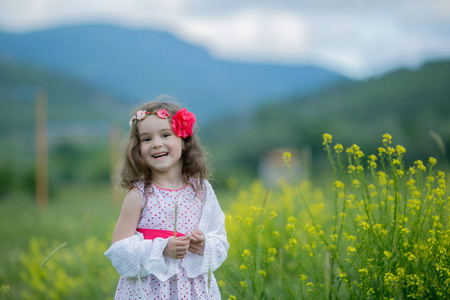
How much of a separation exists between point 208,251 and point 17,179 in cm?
1175

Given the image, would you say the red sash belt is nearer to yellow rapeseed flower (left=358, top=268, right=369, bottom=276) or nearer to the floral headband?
the floral headband

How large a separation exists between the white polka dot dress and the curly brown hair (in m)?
0.07

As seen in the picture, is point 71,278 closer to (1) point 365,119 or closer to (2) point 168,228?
(2) point 168,228

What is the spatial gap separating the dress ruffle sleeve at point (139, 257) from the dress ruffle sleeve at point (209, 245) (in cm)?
12

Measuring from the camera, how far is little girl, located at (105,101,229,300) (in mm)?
2059

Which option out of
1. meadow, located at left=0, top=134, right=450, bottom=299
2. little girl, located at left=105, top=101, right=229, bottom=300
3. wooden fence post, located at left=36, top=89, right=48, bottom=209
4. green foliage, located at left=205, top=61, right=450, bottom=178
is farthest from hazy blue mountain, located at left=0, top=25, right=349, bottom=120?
little girl, located at left=105, top=101, right=229, bottom=300

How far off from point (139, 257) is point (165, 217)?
0.25 metres

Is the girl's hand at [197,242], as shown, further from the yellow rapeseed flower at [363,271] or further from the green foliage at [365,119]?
the green foliage at [365,119]

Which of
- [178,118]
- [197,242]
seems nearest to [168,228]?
[197,242]

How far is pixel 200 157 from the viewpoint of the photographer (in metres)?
2.42

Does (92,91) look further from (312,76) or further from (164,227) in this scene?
(164,227)

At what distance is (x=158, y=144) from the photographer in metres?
2.23

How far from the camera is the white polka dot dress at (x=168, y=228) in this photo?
2131 mm

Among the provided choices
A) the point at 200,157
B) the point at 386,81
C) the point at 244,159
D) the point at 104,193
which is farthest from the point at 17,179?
the point at 386,81
